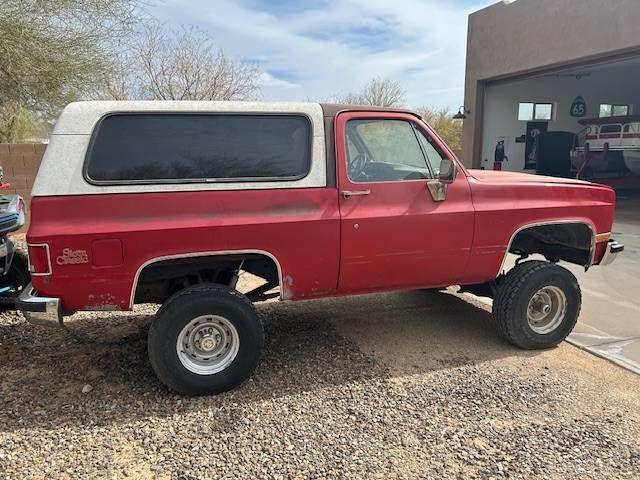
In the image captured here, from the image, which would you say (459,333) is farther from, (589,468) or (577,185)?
(589,468)

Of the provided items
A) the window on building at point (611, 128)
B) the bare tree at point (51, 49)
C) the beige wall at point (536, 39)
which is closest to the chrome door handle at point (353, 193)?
the bare tree at point (51, 49)

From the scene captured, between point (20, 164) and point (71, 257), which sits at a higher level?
point (20, 164)

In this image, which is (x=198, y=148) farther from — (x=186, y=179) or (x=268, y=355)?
(x=268, y=355)

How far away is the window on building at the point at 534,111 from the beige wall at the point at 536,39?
6.65 feet

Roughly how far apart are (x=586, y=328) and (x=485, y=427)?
2.46 m

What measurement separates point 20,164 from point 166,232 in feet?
24.6

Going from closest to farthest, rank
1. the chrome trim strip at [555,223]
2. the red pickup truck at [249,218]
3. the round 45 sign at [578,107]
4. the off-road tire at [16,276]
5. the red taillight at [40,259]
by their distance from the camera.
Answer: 1. the red taillight at [40,259]
2. the red pickup truck at [249,218]
3. the chrome trim strip at [555,223]
4. the off-road tire at [16,276]
5. the round 45 sign at [578,107]

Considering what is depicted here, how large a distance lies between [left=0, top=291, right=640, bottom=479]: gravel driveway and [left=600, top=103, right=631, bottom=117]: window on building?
67.5 feet

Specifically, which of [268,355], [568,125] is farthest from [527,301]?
[568,125]

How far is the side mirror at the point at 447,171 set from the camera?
4.02 m

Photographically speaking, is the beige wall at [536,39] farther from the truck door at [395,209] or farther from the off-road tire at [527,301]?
the truck door at [395,209]

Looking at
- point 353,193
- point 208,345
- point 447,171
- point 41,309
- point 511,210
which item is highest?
point 447,171

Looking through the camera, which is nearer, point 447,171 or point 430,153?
point 447,171

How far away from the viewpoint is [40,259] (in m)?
3.27
